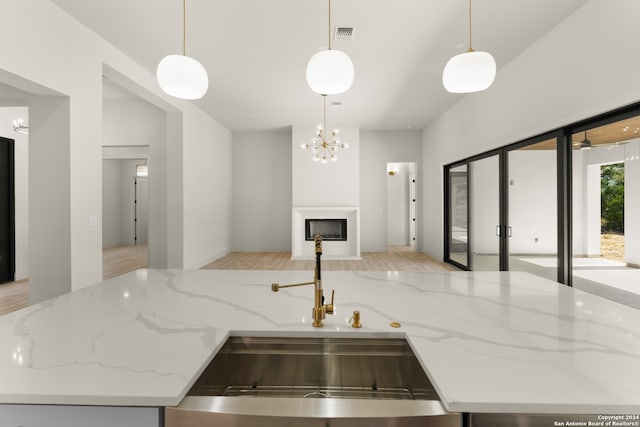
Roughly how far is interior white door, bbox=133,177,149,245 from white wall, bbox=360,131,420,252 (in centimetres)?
635

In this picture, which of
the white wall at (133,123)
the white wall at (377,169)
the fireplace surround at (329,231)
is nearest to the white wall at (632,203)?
the fireplace surround at (329,231)

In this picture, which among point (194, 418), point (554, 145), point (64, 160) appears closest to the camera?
point (194, 418)

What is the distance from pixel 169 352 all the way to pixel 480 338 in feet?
2.93

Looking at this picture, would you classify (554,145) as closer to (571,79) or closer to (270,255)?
(571,79)

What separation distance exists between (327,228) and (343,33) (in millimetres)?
4576

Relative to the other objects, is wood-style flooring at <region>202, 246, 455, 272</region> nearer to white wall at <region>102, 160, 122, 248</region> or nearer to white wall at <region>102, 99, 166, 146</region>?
white wall at <region>102, 99, 166, 146</region>

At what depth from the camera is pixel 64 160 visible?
3035 millimetres

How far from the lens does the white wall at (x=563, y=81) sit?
2.48 meters

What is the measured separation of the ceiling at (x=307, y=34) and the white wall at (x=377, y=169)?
9.03 ft

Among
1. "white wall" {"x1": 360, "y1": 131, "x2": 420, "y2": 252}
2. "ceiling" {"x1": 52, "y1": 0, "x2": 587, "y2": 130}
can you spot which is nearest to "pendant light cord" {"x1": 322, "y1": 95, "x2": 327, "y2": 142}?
"ceiling" {"x1": 52, "y1": 0, "x2": 587, "y2": 130}

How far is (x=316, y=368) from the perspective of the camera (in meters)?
1.07

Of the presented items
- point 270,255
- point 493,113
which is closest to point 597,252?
point 493,113

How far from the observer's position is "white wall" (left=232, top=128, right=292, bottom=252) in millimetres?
7934

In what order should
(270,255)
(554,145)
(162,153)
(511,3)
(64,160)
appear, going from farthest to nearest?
(270,255)
(162,153)
(554,145)
(64,160)
(511,3)
